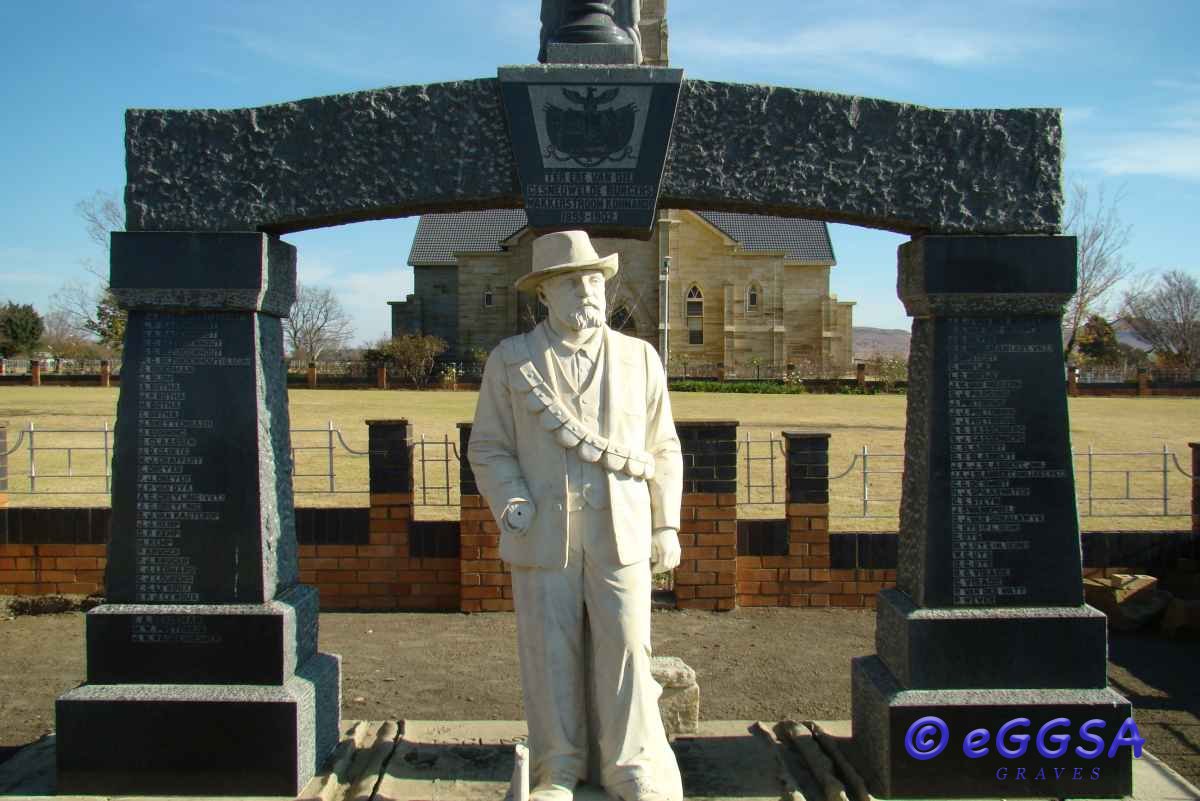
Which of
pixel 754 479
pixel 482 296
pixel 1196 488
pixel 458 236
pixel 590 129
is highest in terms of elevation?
pixel 458 236

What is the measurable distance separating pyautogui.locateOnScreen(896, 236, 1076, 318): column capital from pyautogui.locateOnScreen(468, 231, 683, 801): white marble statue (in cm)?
151

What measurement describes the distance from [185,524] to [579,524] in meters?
1.87

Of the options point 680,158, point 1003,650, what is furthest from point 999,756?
point 680,158

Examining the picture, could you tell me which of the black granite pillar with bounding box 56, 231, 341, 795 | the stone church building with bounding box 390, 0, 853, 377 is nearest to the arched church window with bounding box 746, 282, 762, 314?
the stone church building with bounding box 390, 0, 853, 377

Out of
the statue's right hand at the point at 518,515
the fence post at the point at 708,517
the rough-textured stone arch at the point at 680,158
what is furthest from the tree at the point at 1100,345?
the statue's right hand at the point at 518,515

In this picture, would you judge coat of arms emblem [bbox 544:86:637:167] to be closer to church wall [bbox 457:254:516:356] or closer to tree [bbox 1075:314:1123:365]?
church wall [bbox 457:254:516:356]

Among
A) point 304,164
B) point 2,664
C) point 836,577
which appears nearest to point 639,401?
point 304,164

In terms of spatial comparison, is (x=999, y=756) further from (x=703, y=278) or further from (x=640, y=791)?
(x=703, y=278)

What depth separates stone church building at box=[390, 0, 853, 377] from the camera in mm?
45156

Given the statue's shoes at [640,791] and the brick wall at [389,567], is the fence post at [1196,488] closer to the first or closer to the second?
the brick wall at [389,567]

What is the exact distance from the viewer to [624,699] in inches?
150

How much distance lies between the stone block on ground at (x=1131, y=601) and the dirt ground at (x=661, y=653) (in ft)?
0.52

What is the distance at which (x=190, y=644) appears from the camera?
4.34m

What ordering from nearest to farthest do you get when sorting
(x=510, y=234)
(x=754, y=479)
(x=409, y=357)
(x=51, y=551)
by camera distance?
(x=51, y=551)
(x=754, y=479)
(x=409, y=357)
(x=510, y=234)
